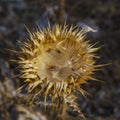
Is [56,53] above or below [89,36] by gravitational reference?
below

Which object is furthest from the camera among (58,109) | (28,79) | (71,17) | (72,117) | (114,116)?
(71,17)

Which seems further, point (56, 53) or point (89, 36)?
point (89, 36)

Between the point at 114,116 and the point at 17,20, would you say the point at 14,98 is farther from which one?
the point at 17,20

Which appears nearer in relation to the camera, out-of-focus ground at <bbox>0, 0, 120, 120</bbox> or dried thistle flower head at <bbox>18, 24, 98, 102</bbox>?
dried thistle flower head at <bbox>18, 24, 98, 102</bbox>

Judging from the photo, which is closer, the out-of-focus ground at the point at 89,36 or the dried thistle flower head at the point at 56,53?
the dried thistle flower head at the point at 56,53

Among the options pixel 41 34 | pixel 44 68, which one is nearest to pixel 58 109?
pixel 44 68
